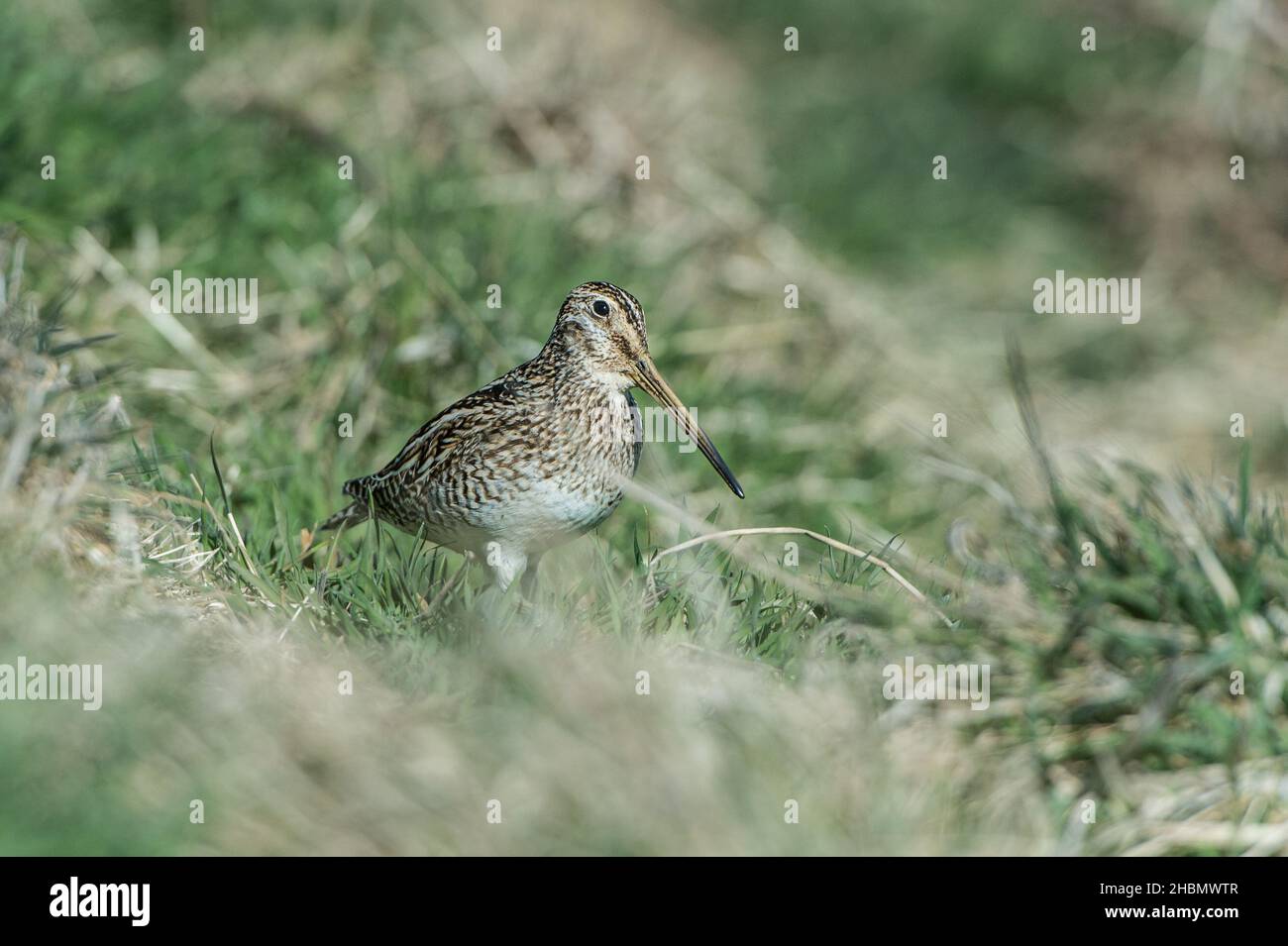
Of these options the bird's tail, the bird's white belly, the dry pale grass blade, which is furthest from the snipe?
the dry pale grass blade

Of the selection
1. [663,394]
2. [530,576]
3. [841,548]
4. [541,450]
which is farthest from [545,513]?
[841,548]

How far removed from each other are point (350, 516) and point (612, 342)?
45.4 inches

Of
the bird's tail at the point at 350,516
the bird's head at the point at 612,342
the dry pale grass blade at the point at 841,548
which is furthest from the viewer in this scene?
the bird's tail at the point at 350,516

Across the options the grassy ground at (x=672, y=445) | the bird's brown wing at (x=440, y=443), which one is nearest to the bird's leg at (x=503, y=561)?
the grassy ground at (x=672, y=445)

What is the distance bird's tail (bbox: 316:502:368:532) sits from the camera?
5430 millimetres

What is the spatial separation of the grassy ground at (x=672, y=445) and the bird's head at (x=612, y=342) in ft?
1.56

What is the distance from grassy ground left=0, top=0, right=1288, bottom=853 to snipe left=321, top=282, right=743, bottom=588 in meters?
0.17

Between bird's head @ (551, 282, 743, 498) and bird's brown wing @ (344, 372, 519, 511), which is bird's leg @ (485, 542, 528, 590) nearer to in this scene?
bird's brown wing @ (344, 372, 519, 511)

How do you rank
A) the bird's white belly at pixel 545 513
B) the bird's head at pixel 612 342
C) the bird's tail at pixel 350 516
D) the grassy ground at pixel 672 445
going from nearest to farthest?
the grassy ground at pixel 672 445 → the bird's white belly at pixel 545 513 → the bird's head at pixel 612 342 → the bird's tail at pixel 350 516

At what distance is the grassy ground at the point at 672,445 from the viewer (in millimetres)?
3674

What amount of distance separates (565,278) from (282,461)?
1.90 metres

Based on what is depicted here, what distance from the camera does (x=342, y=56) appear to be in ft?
28.7

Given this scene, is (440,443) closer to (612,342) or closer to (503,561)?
(503,561)

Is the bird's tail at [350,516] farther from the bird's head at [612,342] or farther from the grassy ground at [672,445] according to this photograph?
the bird's head at [612,342]
